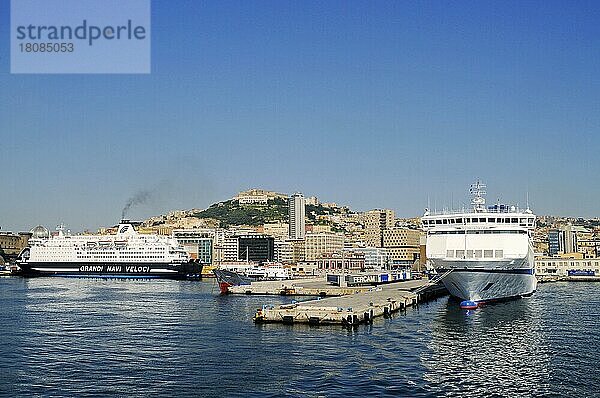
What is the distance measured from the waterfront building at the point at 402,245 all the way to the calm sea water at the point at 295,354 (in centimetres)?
12412

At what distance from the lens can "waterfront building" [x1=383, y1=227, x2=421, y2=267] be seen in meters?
179

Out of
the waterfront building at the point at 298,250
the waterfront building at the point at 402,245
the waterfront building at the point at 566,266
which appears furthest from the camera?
the waterfront building at the point at 402,245

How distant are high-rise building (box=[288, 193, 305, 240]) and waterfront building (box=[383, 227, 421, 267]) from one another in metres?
23.4

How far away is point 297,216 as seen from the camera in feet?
642

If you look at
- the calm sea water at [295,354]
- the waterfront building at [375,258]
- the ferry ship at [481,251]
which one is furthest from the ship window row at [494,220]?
the waterfront building at [375,258]

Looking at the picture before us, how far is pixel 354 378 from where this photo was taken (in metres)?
28.7

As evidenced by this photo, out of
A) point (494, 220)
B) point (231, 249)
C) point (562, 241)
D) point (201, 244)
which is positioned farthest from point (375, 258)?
point (494, 220)

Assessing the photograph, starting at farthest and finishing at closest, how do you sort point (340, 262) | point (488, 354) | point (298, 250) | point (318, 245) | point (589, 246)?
point (589, 246), point (298, 250), point (318, 245), point (340, 262), point (488, 354)

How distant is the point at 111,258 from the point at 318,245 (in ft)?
214

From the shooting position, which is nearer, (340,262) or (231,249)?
(340,262)

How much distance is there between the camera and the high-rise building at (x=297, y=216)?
7677 inches

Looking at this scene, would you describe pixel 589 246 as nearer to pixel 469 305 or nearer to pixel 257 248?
pixel 257 248

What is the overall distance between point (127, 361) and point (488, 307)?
31043mm

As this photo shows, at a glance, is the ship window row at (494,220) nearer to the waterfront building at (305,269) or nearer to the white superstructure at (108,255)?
the white superstructure at (108,255)
